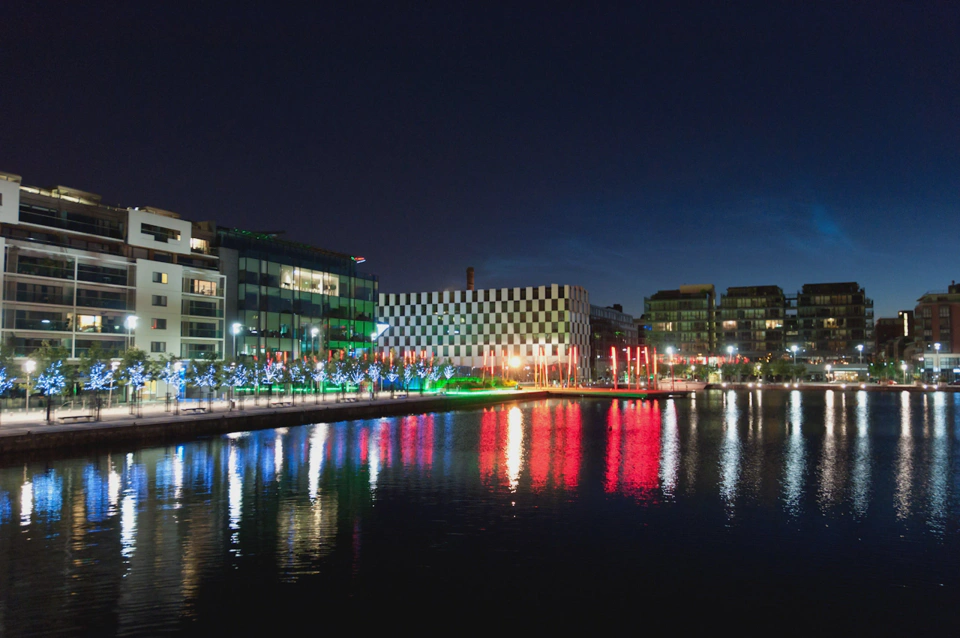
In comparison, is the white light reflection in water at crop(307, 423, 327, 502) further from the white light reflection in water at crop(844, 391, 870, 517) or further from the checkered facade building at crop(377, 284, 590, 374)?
the checkered facade building at crop(377, 284, 590, 374)

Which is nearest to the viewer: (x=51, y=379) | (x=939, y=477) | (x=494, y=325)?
(x=939, y=477)

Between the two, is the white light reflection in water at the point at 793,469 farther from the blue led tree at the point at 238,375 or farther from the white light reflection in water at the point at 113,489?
the blue led tree at the point at 238,375

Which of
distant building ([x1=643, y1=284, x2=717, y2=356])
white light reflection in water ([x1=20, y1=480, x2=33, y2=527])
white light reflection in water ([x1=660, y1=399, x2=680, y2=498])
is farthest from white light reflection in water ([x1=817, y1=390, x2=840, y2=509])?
distant building ([x1=643, y1=284, x2=717, y2=356])

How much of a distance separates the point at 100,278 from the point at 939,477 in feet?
190

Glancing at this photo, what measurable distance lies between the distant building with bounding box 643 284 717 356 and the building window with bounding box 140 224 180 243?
130 m

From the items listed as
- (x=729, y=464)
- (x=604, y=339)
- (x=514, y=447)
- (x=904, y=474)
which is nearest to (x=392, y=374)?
(x=514, y=447)

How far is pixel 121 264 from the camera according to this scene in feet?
193

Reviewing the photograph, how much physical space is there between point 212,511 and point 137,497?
3.44 m

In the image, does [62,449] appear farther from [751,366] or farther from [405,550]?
[751,366]

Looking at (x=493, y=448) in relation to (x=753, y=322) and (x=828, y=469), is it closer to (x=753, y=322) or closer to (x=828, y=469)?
(x=828, y=469)

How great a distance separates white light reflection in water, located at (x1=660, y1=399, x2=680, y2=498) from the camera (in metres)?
24.9

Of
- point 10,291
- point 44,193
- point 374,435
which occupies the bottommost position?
point 374,435

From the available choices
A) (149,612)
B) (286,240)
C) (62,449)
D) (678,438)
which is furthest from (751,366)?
(149,612)

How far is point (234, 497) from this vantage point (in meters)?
22.4
